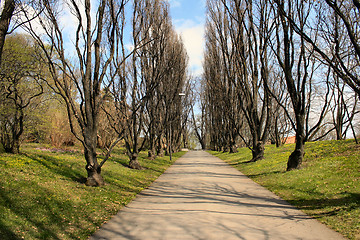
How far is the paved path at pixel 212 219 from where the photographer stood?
514 centimetres

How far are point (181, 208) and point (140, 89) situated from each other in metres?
14.3

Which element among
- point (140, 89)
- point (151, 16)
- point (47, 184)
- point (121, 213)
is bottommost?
point (121, 213)

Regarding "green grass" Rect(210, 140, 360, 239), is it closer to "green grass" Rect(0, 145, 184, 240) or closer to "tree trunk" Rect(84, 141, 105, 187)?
"green grass" Rect(0, 145, 184, 240)

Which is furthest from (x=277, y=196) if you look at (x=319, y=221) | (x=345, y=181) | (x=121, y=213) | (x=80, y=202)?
(x=80, y=202)

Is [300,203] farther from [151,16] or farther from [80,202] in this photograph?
[151,16]

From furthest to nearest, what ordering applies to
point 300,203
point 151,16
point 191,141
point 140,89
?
point 191,141 < point 140,89 < point 151,16 < point 300,203

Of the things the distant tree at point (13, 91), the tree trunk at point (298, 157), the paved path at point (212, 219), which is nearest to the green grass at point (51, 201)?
the paved path at point (212, 219)

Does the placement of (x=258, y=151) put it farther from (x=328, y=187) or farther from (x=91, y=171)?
(x=91, y=171)

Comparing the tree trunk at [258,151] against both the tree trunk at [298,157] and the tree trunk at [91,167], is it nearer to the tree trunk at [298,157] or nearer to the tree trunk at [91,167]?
the tree trunk at [298,157]

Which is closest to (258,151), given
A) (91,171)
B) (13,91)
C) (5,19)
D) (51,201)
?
(91,171)

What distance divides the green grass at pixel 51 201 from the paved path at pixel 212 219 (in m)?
0.52

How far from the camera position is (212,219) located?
6.08 metres

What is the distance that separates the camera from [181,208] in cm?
718

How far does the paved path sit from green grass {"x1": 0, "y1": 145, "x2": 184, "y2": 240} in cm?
52
